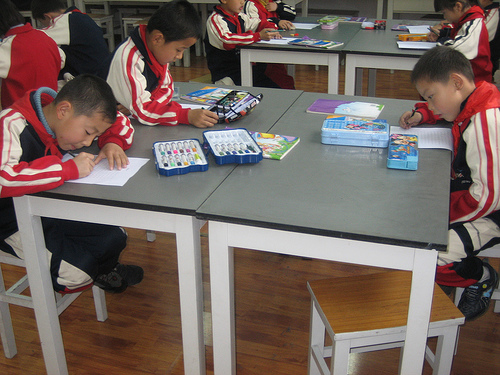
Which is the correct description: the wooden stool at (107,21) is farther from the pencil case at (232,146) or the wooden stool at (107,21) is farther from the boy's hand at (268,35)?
the pencil case at (232,146)

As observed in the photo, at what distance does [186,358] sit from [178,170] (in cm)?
53

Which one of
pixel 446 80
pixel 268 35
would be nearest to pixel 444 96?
pixel 446 80

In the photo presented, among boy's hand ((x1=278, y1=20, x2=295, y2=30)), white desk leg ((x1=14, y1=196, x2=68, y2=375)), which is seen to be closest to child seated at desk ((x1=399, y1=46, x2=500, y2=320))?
white desk leg ((x1=14, y1=196, x2=68, y2=375))

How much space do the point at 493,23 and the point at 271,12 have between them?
1.56 m

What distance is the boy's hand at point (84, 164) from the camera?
55.7 inches

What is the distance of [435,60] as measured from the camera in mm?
1593

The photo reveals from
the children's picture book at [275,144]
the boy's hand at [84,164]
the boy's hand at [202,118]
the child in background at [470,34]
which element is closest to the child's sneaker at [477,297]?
the children's picture book at [275,144]

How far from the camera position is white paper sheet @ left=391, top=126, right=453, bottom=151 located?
166cm

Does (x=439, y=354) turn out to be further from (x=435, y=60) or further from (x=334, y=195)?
(x=435, y=60)

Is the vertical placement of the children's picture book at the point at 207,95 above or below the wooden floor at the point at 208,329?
above

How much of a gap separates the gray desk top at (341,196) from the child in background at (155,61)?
1.47ft

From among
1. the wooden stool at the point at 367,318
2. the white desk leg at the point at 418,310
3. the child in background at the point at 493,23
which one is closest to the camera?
the white desk leg at the point at 418,310

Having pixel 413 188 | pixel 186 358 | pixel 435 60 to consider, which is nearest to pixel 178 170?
pixel 186 358

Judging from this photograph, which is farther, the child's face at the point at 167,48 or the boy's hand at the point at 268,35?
the boy's hand at the point at 268,35
